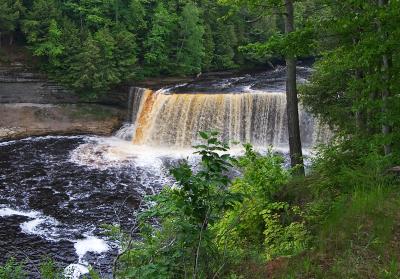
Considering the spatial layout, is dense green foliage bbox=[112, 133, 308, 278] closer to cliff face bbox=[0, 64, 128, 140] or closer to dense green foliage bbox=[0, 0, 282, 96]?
cliff face bbox=[0, 64, 128, 140]

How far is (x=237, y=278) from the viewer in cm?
483

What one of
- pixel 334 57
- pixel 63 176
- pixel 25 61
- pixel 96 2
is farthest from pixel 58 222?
pixel 96 2

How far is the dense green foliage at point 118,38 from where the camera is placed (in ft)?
90.6

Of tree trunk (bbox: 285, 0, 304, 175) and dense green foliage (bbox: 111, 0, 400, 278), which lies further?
tree trunk (bbox: 285, 0, 304, 175)

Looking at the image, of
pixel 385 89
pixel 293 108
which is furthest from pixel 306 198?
pixel 293 108

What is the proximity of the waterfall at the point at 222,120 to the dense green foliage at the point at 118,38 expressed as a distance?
4386mm

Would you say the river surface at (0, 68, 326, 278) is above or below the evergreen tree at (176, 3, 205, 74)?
below

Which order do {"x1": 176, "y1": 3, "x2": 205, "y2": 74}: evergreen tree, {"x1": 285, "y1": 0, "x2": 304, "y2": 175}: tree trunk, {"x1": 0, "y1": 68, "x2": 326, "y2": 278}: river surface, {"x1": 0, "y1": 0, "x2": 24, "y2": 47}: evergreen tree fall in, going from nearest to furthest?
{"x1": 285, "y1": 0, "x2": 304, "y2": 175}: tree trunk → {"x1": 0, "y1": 68, "x2": 326, "y2": 278}: river surface → {"x1": 0, "y1": 0, "x2": 24, "y2": 47}: evergreen tree → {"x1": 176, "y1": 3, "x2": 205, "y2": 74}: evergreen tree

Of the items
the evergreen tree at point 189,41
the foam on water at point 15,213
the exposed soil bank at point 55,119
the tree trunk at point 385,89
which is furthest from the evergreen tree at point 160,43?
the tree trunk at point 385,89

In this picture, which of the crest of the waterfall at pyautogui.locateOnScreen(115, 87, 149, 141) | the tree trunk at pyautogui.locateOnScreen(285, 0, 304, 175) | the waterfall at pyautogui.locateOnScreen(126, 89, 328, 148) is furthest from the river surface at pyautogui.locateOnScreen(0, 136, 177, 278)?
the tree trunk at pyautogui.locateOnScreen(285, 0, 304, 175)

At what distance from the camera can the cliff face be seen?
84.5 feet

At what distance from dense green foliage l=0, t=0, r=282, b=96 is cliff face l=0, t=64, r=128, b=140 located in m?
0.90

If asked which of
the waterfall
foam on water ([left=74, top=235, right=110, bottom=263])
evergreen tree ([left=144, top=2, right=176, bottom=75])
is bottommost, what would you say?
foam on water ([left=74, top=235, right=110, bottom=263])

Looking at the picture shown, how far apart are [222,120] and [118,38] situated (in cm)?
952
